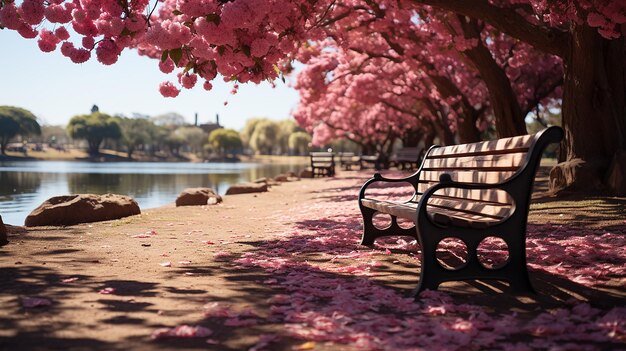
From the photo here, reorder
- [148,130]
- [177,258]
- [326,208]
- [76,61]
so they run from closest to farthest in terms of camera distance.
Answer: [177,258] → [76,61] → [326,208] → [148,130]

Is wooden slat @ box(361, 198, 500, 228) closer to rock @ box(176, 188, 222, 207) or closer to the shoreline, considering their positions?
rock @ box(176, 188, 222, 207)

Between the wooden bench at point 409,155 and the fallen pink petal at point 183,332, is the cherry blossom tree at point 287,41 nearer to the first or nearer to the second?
the fallen pink petal at point 183,332

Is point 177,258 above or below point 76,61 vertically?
below

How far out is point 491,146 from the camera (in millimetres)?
5098

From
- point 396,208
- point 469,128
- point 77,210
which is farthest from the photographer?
point 469,128

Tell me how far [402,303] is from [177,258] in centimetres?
293

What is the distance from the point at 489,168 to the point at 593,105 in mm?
6525

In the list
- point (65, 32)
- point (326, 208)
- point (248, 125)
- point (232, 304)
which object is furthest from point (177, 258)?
point (248, 125)

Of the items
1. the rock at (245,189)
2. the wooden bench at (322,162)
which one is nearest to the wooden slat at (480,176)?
the rock at (245,189)

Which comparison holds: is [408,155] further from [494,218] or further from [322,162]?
[494,218]

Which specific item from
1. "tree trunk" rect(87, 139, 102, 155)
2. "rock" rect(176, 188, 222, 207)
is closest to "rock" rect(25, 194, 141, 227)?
"rock" rect(176, 188, 222, 207)

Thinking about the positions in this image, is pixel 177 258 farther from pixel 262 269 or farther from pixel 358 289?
pixel 358 289

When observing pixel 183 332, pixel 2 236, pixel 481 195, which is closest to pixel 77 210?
pixel 2 236

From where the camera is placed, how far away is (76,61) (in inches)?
275
